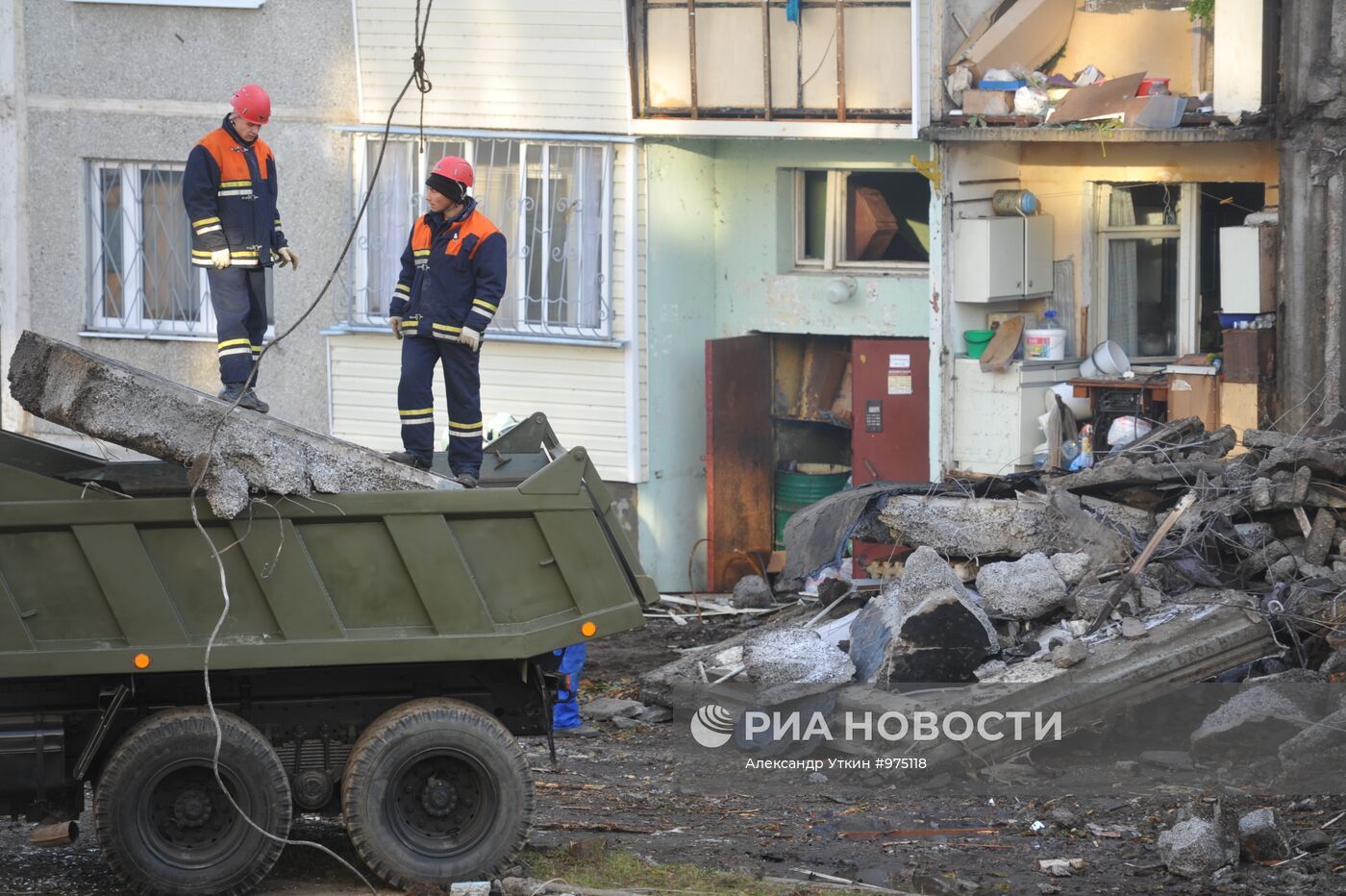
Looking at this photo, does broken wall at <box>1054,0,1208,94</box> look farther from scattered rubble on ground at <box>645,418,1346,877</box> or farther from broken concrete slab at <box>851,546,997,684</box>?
broken concrete slab at <box>851,546,997,684</box>

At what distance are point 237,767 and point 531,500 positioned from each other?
164cm

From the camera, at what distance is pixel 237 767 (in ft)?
22.6

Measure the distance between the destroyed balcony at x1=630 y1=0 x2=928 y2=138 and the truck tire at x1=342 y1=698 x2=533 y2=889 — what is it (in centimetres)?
788

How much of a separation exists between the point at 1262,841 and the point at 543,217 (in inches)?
355

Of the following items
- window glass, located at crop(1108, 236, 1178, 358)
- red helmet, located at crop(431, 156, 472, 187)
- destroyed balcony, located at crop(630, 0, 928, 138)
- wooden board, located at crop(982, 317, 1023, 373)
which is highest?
destroyed balcony, located at crop(630, 0, 928, 138)

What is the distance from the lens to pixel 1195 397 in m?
12.9

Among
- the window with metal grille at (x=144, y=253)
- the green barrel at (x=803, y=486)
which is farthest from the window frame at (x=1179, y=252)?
the window with metal grille at (x=144, y=253)

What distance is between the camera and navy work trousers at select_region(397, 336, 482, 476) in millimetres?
8320

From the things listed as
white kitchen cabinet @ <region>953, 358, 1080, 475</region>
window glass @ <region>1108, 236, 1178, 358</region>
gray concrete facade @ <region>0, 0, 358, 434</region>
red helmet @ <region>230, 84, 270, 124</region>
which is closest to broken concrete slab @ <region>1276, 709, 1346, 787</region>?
white kitchen cabinet @ <region>953, 358, 1080, 475</region>

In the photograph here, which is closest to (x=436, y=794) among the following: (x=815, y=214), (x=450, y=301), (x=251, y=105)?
(x=450, y=301)

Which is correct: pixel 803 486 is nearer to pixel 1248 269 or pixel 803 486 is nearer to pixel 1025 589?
pixel 1248 269

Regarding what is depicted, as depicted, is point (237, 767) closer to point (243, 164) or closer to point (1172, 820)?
point (243, 164)

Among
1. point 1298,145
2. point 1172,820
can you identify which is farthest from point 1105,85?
point 1172,820

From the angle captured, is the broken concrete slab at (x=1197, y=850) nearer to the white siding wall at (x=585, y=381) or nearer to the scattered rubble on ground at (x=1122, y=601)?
the scattered rubble on ground at (x=1122, y=601)
